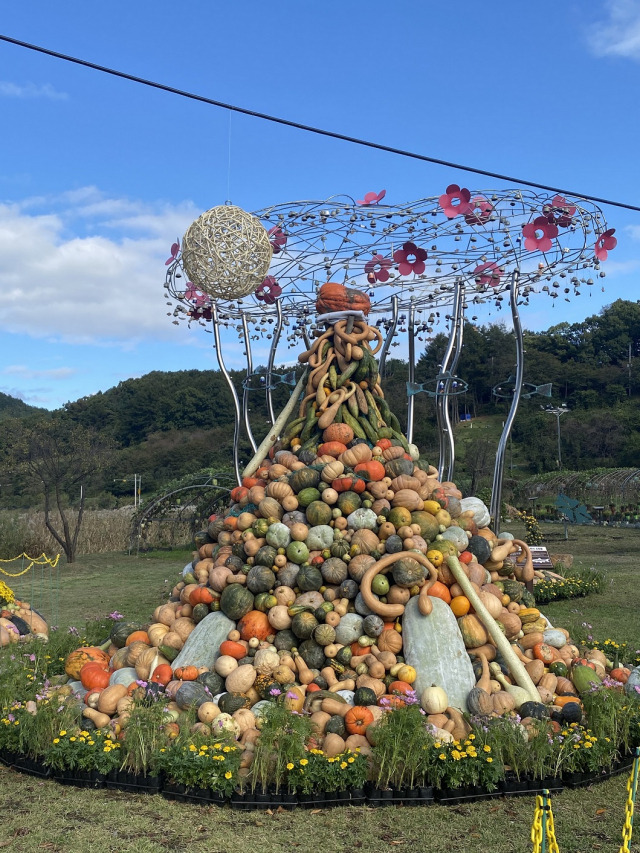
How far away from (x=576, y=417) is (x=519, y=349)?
3115 centimetres

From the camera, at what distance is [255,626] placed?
5988 millimetres

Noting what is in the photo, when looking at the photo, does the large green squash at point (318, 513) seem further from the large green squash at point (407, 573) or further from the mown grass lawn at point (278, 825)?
the mown grass lawn at point (278, 825)

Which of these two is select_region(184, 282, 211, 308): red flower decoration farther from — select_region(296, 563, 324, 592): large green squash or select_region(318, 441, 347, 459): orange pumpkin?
select_region(296, 563, 324, 592): large green squash

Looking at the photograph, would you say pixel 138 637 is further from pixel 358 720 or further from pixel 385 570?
pixel 358 720

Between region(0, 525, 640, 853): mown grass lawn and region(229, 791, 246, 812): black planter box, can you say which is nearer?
region(0, 525, 640, 853): mown grass lawn

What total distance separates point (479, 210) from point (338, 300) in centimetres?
468

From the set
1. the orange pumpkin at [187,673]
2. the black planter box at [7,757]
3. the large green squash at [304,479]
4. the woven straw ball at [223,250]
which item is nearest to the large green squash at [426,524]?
the large green squash at [304,479]

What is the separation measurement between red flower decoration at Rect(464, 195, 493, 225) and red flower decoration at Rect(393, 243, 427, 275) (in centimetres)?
86

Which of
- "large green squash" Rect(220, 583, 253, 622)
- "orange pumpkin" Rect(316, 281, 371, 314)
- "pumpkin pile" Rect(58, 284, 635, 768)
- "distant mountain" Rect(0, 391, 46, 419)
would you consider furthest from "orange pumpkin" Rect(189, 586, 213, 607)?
"distant mountain" Rect(0, 391, 46, 419)

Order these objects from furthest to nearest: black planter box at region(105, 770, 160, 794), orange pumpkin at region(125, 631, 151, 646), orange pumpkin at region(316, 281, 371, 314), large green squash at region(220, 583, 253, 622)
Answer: orange pumpkin at region(316, 281, 371, 314) < orange pumpkin at region(125, 631, 151, 646) < large green squash at region(220, 583, 253, 622) < black planter box at region(105, 770, 160, 794)

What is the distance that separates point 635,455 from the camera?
1475 inches

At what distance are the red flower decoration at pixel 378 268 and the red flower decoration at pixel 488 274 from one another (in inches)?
61.0

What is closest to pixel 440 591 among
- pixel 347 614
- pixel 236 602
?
pixel 347 614

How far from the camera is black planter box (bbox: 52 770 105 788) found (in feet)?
16.3
